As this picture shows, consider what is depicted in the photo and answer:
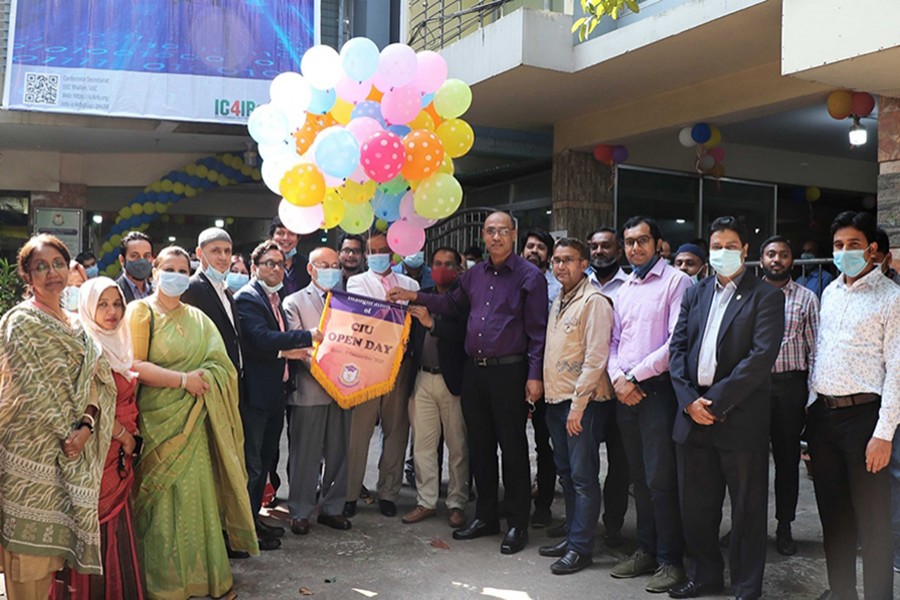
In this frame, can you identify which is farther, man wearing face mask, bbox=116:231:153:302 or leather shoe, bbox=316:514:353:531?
man wearing face mask, bbox=116:231:153:302

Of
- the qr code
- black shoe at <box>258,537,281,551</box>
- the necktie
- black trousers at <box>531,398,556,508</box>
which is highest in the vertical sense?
the qr code

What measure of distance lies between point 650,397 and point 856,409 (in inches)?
36.4

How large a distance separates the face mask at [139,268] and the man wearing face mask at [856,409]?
12.8 ft

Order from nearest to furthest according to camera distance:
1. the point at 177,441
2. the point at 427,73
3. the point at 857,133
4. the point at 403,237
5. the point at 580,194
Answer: the point at 177,441 → the point at 427,73 → the point at 403,237 → the point at 857,133 → the point at 580,194

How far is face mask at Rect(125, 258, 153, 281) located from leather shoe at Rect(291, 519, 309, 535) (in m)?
1.82

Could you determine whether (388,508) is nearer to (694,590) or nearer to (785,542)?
(694,590)

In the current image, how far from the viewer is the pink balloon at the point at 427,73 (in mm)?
4629

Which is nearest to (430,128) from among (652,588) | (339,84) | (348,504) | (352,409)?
(339,84)

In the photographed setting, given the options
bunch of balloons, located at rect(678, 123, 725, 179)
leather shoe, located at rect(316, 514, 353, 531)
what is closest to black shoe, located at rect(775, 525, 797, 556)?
leather shoe, located at rect(316, 514, 353, 531)

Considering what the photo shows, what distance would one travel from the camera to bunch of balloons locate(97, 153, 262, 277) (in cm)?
1106

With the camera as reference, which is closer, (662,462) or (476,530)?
(662,462)

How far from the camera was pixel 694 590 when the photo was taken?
149 inches

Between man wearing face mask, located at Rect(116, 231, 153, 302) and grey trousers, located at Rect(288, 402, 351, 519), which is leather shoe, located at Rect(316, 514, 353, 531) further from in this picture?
man wearing face mask, located at Rect(116, 231, 153, 302)

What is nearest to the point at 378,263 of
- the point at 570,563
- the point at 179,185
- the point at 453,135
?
the point at 453,135
